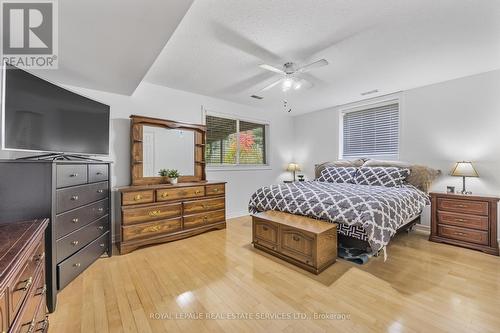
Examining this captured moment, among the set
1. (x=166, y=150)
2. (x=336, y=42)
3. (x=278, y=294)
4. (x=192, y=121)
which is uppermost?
(x=336, y=42)

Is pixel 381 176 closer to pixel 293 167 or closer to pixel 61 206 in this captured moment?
pixel 293 167

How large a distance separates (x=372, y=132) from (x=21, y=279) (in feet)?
16.4

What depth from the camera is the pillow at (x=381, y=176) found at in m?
3.32

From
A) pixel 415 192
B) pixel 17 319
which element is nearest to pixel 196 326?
pixel 17 319

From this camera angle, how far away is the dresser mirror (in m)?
3.29

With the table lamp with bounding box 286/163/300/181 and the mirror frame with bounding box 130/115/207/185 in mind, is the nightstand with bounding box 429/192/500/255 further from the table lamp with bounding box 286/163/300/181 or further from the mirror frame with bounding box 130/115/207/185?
the mirror frame with bounding box 130/115/207/185

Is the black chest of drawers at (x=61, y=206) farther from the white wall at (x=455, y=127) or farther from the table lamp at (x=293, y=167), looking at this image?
the white wall at (x=455, y=127)

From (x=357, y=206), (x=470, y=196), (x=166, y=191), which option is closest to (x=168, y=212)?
(x=166, y=191)

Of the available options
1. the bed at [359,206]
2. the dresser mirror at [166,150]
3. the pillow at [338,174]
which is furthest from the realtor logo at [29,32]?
the pillow at [338,174]

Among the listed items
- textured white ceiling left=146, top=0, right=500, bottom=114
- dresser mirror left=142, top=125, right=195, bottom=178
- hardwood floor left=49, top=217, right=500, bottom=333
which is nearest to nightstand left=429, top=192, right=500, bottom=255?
hardwood floor left=49, top=217, right=500, bottom=333

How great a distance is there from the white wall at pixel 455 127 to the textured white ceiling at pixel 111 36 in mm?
3979

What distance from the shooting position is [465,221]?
109 inches

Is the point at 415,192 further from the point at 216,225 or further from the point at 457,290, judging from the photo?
the point at 216,225

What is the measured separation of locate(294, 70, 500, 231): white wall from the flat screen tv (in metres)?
4.77
